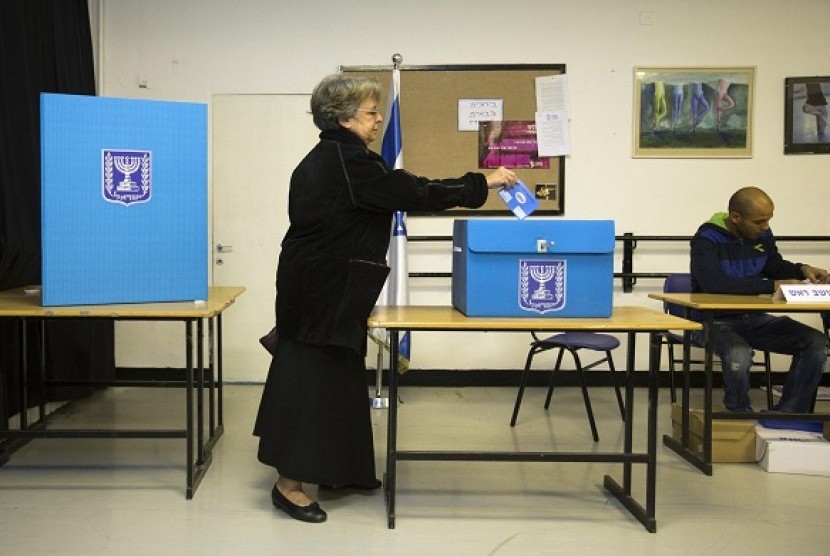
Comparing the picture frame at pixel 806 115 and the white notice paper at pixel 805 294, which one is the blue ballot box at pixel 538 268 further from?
the picture frame at pixel 806 115

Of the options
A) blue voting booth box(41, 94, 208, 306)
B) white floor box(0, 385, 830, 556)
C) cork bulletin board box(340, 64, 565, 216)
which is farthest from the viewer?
cork bulletin board box(340, 64, 565, 216)

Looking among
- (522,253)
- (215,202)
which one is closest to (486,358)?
(215,202)

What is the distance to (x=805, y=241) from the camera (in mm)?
4816

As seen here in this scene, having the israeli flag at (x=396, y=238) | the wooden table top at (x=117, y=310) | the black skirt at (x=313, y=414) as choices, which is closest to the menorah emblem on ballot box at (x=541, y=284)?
the black skirt at (x=313, y=414)

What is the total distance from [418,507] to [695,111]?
316 cm

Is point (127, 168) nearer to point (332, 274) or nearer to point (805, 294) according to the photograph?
point (332, 274)

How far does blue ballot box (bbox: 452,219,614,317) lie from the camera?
253 centimetres

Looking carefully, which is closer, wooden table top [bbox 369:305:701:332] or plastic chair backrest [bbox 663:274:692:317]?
wooden table top [bbox 369:305:701:332]

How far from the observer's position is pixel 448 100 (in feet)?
15.5

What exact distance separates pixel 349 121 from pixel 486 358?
260 cm

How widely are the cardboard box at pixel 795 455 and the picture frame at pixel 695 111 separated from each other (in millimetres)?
2106

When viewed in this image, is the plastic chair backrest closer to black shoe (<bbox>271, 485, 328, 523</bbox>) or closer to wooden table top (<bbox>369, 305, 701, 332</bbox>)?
wooden table top (<bbox>369, 305, 701, 332</bbox>)

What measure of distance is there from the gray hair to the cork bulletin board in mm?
2160

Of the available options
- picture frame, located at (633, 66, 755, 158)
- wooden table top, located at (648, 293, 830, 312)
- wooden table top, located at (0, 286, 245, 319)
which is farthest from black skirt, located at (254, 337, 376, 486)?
picture frame, located at (633, 66, 755, 158)
